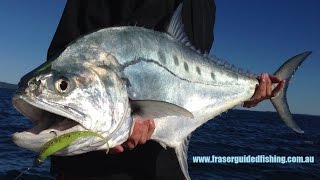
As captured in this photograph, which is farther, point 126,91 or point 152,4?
point 152,4

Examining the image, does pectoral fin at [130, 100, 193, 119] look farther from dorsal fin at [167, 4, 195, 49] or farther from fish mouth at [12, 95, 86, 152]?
dorsal fin at [167, 4, 195, 49]

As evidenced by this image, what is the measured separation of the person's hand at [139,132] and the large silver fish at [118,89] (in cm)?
7

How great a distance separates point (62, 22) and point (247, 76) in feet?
5.99

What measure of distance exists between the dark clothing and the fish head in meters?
0.81

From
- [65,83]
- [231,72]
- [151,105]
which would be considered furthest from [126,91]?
[231,72]

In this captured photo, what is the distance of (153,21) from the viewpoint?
393cm

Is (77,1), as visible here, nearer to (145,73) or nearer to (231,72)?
(145,73)

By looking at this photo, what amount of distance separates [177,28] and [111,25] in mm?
603

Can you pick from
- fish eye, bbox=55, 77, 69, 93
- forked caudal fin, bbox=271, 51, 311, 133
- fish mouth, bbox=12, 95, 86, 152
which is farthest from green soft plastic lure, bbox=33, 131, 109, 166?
forked caudal fin, bbox=271, 51, 311, 133

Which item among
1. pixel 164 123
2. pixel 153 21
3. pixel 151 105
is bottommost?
pixel 164 123

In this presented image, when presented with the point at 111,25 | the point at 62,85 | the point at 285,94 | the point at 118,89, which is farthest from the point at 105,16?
the point at 285,94

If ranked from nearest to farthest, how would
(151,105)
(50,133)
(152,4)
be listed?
(50,133)
(151,105)
(152,4)

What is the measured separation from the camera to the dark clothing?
12.2 feet

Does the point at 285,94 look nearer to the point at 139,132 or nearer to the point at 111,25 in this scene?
the point at 111,25
